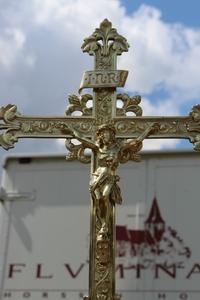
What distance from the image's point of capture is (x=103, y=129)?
7.22 metres

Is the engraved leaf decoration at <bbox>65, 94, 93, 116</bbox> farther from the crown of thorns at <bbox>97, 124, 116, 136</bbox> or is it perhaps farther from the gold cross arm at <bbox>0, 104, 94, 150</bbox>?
the crown of thorns at <bbox>97, 124, 116, 136</bbox>

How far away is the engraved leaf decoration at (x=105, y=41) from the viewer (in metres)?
7.69

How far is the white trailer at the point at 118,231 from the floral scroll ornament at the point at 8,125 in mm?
3530

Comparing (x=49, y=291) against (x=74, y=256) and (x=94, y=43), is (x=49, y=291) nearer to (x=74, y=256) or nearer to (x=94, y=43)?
(x=74, y=256)

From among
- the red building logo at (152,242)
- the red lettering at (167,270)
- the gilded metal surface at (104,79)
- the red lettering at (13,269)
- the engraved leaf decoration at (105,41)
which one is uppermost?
the engraved leaf decoration at (105,41)

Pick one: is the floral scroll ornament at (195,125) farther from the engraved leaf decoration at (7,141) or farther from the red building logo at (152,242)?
the red building logo at (152,242)

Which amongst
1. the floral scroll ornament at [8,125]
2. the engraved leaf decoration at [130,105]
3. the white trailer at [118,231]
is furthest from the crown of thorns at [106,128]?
the white trailer at [118,231]

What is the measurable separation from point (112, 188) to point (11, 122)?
1.22m

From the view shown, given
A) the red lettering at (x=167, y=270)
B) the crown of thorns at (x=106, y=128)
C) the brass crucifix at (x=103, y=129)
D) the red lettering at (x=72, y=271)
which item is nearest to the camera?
the brass crucifix at (x=103, y=129)

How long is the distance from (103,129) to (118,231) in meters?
3.74

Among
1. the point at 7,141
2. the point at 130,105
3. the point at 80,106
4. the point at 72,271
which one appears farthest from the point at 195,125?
the point at 72,271

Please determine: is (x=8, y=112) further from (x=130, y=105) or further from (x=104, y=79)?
(x=130, y=105)

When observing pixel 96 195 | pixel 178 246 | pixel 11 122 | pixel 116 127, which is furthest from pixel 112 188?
pixel 178 246

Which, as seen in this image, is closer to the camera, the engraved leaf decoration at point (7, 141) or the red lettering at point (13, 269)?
the engraved leaf decoration at point (7, 141)
